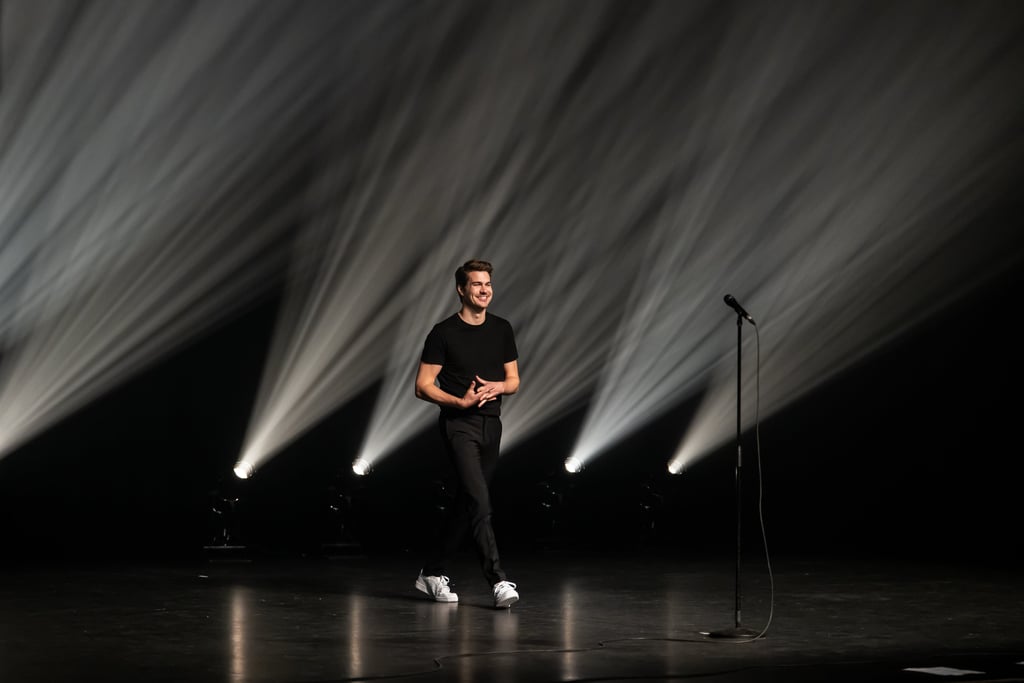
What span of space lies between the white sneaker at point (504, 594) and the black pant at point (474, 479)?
4 cm

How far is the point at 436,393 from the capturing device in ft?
15.3

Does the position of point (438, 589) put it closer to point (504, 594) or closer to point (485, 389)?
point (504, 594)

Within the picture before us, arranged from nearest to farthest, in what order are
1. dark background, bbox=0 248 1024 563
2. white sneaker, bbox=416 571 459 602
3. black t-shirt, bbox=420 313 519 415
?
black t-shirt, bbox=420 313 519 415 → white sneaker, bbox=416 571 459 602 → dark background, bbox=0 248 1024 563

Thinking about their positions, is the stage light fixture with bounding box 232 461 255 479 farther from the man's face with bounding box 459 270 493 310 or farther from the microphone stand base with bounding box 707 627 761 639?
the microphone stand base with bounding box 707 627 761 639

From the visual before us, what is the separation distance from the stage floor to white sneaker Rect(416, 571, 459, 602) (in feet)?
0.16

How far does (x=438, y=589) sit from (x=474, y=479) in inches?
21.0

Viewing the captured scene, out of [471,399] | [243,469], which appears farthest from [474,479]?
[243,469]

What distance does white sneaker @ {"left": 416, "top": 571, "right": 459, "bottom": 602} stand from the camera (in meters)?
4.87

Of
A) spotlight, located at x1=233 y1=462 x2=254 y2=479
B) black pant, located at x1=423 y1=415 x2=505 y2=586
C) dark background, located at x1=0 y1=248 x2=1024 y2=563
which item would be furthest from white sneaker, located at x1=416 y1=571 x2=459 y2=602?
dark background, located at x1=0 y1=248 x2=1024 y2=563

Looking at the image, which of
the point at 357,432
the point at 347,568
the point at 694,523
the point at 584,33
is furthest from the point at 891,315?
the point at 347,568

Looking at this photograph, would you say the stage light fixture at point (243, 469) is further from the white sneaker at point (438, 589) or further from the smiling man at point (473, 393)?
the smiling man at point (473, 393)

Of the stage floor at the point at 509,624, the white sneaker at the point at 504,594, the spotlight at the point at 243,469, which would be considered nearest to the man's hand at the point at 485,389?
the white sneaker at the point at 504,594

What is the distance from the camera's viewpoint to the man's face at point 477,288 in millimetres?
4680

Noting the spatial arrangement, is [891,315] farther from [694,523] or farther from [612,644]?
[612,644]
